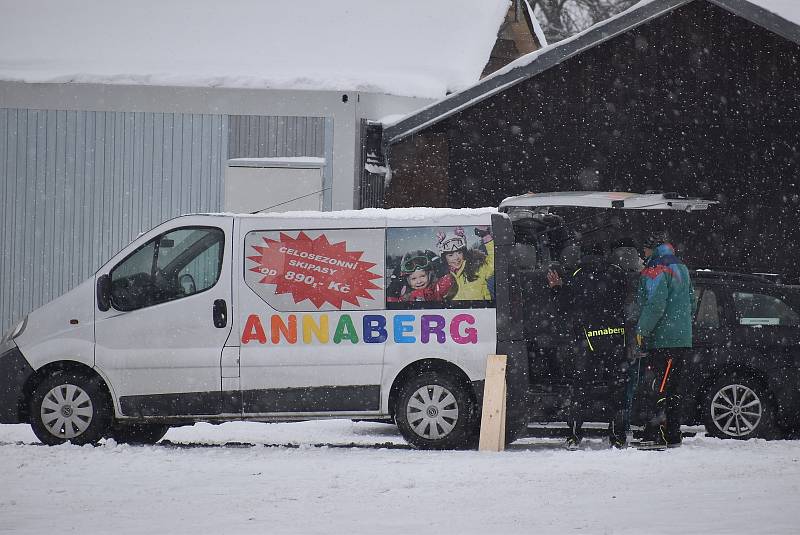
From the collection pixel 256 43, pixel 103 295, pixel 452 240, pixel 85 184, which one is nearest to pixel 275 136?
pixel 256 43

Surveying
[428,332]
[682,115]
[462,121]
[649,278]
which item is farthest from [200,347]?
[682,115]

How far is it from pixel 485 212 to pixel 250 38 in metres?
9.77

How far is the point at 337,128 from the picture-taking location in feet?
61.0

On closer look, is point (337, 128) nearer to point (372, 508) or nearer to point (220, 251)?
point (220, 251)

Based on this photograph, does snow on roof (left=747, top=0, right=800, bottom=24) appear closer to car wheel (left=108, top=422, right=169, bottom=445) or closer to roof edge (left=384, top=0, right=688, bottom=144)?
roof edge (left=384, top=0, right=688, bottom=144)

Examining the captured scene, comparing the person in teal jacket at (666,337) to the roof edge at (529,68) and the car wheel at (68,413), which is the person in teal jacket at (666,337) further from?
the roof edge at (529,68)

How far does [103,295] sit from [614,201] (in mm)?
5192

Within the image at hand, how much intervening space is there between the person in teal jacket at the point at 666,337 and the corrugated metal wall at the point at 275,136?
25.6 ft

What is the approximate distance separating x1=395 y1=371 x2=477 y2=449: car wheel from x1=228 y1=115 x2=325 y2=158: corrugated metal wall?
7.54 meters

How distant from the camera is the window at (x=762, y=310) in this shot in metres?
12.5

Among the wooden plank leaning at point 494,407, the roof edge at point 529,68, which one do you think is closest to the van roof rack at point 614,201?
the wooden plank leaning at point 494,407

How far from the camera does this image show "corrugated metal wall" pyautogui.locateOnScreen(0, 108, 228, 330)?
18734mm

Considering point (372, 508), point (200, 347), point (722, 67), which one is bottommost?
point (372, 508)

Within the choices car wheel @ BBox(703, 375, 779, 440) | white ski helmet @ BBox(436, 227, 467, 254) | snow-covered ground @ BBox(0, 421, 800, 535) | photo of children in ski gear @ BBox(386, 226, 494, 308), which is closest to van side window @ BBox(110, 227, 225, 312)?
snow-covered ground @ BBox(0, 421, 800, 535)
